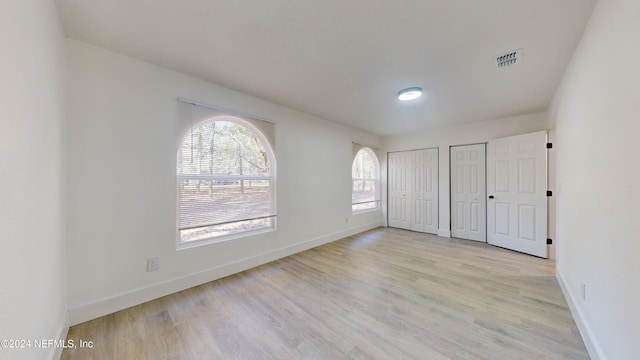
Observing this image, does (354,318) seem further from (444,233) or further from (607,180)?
(444,233)

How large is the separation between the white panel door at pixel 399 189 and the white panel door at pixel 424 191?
124 millimetres

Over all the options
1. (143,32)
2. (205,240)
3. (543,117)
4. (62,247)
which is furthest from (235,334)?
(543,117)

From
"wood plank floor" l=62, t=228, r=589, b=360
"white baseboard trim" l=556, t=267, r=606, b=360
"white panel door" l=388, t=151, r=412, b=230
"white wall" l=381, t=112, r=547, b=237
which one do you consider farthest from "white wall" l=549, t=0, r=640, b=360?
"white panel door" l=388, t=151, r=412, b=230

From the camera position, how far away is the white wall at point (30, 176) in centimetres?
91

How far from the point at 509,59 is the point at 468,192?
3.03 metres

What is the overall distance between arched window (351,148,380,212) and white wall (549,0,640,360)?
3.41m

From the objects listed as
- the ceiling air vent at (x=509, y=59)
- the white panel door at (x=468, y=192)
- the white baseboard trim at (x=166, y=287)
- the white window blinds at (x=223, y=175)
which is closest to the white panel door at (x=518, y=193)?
the white panel door at (x=468, y=192)

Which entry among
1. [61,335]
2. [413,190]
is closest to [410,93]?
[413,190]

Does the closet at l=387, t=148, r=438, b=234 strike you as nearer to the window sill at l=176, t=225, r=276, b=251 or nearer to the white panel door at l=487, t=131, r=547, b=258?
the white panel door at l=487, t=131, r=547, b=258

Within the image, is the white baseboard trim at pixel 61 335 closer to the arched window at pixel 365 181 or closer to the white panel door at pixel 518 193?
the arched window at pixel 365 181

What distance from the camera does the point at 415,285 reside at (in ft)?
8.23

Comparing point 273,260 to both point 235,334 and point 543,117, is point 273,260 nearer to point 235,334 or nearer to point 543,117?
point 235,334

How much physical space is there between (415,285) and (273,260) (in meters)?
1.96

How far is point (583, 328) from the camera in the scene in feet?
5.50
